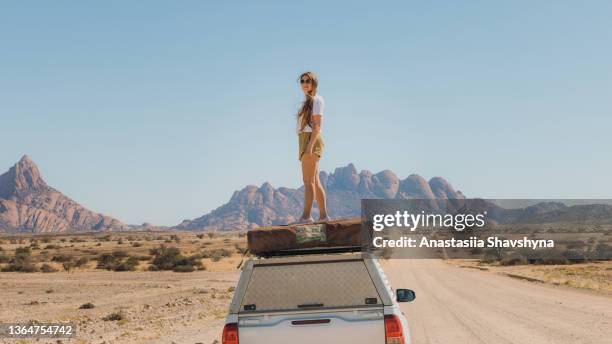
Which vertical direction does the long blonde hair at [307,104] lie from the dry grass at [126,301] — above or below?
above

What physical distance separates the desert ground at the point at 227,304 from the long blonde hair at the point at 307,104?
788 centimetres

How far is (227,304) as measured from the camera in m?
26.7

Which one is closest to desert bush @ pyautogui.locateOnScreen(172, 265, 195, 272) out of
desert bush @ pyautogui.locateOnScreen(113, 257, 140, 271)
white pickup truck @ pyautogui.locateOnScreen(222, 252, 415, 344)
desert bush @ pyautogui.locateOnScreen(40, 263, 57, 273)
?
desert bush @ pyautogui.locateOnScreen(113, 257, 140, 271)

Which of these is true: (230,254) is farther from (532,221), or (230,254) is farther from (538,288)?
(532,221)

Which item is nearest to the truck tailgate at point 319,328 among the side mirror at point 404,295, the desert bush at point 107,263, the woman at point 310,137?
the side mirror at point 404,295

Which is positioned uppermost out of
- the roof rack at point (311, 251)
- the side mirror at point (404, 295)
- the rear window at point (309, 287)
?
the roof rack at point (311, 251)

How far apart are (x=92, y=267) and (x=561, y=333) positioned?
4025 cm

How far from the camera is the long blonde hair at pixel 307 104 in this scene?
863cm

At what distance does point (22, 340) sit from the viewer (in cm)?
1700

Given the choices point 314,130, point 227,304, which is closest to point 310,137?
point 314,130

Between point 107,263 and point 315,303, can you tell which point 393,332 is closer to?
point 315,303

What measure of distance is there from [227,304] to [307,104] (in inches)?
760

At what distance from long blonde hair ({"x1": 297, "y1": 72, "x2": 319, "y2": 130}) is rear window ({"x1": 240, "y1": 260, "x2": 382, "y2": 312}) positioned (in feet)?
7.63

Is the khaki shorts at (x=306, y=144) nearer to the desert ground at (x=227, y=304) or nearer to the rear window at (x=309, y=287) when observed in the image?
the rear window at (x=309, y=287)
